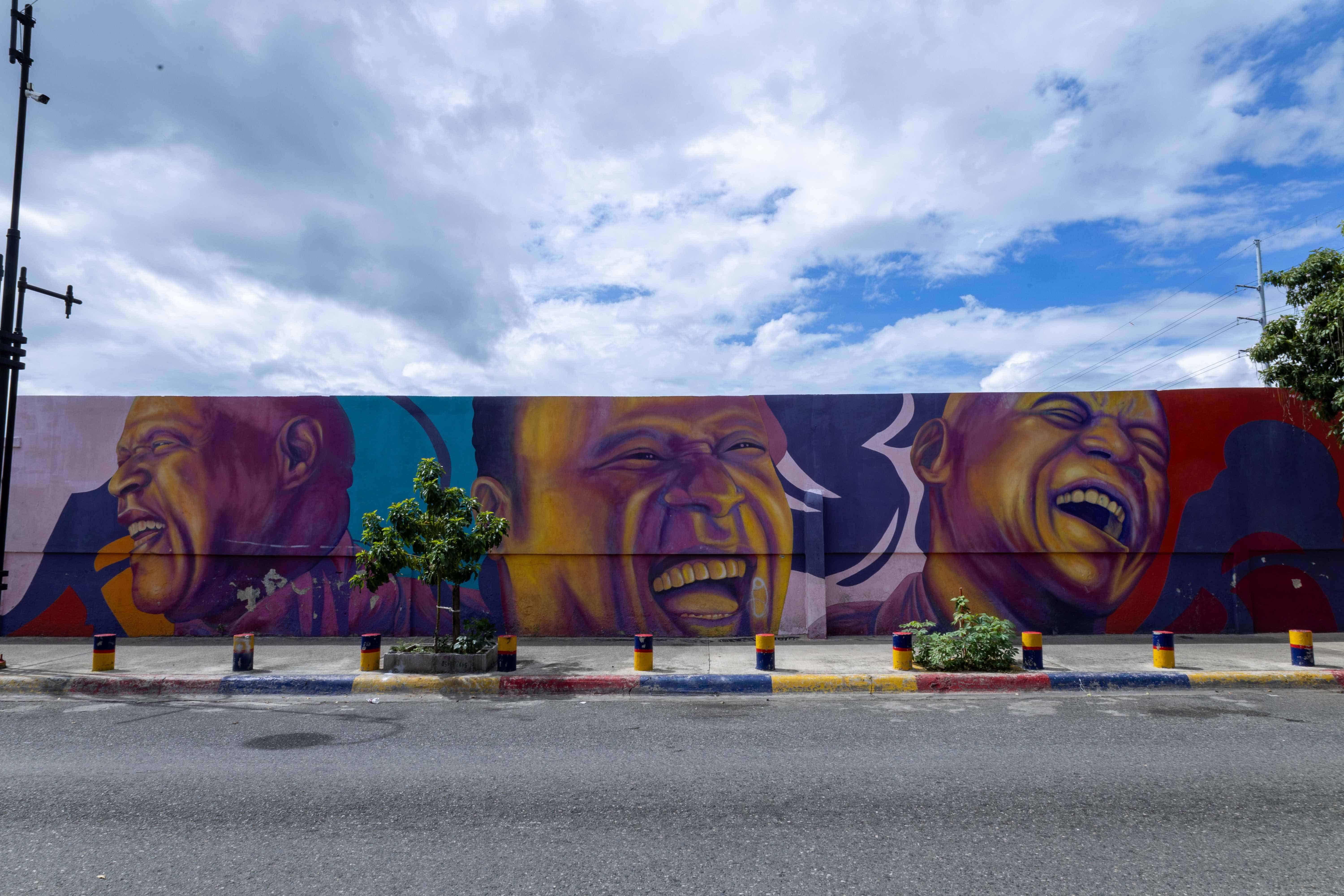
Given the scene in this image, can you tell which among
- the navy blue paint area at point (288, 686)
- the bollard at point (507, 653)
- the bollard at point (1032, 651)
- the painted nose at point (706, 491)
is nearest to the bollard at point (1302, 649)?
the bollard at point (1032, 651)

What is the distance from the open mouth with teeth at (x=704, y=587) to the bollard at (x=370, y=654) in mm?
4136

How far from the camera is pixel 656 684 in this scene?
28.1 feet

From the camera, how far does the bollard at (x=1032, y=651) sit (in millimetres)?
8867

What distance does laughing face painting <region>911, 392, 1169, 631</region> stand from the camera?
38.2 feet

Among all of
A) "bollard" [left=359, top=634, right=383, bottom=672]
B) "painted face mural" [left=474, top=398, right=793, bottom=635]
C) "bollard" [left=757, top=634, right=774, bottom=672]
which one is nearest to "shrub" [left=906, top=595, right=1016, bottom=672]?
"bollard" [left=757, top=634, right=774, bottom=672]

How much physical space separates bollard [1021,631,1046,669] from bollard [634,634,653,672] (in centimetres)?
444

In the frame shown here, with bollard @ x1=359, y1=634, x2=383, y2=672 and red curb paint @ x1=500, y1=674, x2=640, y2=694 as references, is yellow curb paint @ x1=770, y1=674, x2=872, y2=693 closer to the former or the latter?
red curb paint @ x1=500, y1=674, x2=640, y2=694

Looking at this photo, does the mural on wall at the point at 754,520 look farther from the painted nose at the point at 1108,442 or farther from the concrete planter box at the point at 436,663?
the concrete planter box at the point at 436,663

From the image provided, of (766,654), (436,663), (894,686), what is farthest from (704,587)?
(436,663)

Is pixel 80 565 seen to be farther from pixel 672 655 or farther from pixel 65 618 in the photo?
pixel 672 655

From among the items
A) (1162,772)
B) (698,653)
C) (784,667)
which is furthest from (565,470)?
(1162,772)

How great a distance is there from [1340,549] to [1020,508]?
496 cm

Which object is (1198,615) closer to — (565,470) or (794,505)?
(794,505)

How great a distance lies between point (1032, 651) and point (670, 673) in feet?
14.3
